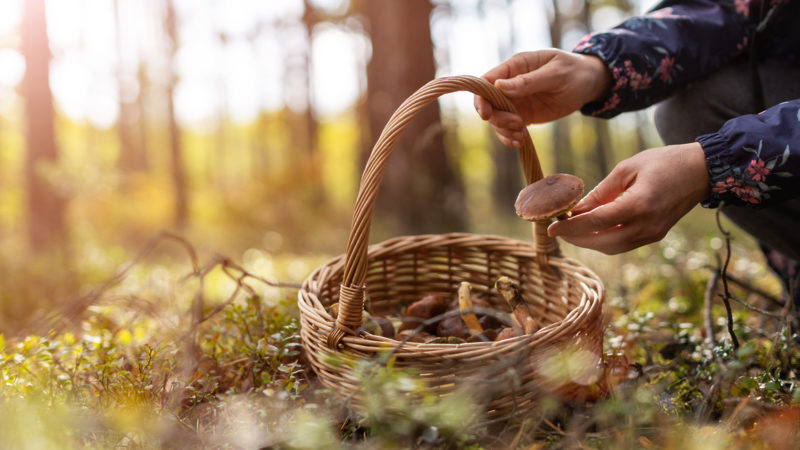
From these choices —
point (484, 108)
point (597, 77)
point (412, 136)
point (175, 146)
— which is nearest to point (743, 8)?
point (597, 77)

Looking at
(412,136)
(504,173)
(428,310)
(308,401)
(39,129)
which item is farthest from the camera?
(504,173)

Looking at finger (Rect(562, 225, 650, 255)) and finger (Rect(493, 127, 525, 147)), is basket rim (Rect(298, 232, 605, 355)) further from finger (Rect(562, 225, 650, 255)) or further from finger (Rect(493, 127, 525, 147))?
finger (Rect(493, 127, 525, 147))

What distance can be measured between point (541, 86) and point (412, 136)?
3046 mm

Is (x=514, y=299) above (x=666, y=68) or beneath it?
beneath

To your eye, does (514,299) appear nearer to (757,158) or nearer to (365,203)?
(365,203)

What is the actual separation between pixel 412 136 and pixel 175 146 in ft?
30.3

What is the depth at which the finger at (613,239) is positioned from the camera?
1.23 metres

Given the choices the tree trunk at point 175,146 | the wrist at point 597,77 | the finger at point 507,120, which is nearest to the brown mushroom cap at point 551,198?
the finger at point 507,120

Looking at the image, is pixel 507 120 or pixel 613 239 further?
pixel 507 120

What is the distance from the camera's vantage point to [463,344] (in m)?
1.19

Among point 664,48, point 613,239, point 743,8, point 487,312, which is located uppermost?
point 743,8

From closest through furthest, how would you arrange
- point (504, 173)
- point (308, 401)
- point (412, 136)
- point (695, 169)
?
point (695, 169), point (308, 401), point (412, 136), point (504, 173)

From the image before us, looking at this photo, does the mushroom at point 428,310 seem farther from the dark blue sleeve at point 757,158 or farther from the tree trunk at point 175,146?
the tree trunk at point 175,146

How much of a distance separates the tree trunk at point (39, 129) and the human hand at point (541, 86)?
6.31 m
